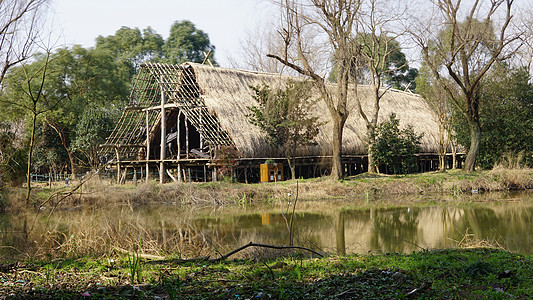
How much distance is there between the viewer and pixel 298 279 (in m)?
5.18

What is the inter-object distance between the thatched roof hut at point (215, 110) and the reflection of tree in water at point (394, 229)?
707 centimetres

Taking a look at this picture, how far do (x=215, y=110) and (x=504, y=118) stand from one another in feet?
42.8

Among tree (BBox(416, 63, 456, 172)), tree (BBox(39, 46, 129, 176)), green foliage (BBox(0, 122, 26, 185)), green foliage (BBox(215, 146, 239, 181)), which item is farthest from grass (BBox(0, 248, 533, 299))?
tree (BBox(39, 46, 129, 176))

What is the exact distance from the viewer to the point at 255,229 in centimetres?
1085

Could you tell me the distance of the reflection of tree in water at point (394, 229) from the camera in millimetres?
8451

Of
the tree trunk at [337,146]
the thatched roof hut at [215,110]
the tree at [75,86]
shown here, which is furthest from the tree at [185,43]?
the tree trunk at [337,146]

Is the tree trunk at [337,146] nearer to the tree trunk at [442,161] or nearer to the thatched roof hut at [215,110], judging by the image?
the thatched roof hut at [215,110]

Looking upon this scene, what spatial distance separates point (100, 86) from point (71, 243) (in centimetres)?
2394

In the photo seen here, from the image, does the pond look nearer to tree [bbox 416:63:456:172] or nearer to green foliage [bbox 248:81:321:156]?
green foliage [bbox 248:81:321:156]

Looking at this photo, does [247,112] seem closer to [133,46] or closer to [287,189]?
[287,189]

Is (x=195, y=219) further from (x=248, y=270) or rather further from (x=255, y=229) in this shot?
(x=248, y=270)

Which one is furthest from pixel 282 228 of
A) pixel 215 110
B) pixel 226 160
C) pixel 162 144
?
pixel 162 144

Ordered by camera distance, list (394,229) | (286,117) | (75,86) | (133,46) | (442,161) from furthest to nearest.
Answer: (133,46)
(442,161)
(75,86)
(286,117)
(394,229)

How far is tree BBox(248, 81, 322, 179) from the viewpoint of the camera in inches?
762
